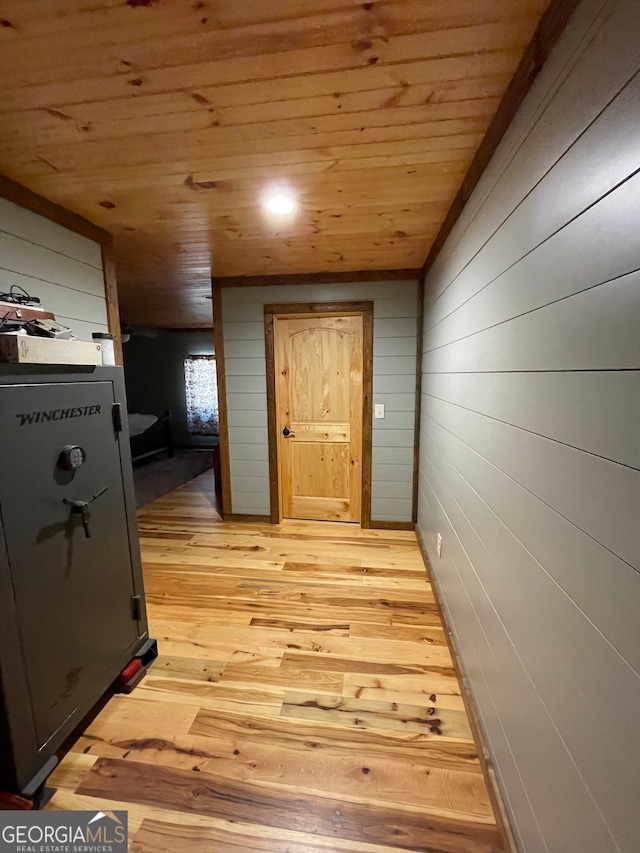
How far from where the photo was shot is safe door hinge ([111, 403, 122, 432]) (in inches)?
58.6

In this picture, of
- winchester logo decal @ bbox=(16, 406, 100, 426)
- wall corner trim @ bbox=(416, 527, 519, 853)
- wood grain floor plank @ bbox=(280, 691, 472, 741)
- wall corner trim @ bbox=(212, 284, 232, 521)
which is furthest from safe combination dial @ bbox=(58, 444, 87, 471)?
wall corner trim @ bbox=(212, 284, 232, 521)

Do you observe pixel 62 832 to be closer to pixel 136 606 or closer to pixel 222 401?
pixel 136 606

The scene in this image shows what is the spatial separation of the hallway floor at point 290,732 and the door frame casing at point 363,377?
968 millimetres

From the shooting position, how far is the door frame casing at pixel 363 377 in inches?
119

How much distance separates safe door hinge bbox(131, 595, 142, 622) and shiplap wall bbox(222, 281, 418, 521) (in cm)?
176

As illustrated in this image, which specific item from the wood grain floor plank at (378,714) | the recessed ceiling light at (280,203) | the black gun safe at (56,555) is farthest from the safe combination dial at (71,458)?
the recessed ceiling light at (280,203)

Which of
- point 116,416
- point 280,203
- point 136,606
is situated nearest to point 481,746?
point 136,606

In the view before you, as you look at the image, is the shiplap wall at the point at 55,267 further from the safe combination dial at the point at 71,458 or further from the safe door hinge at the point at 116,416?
the safe combination dial at the point at 71,458

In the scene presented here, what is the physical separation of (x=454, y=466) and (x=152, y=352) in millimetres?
6824

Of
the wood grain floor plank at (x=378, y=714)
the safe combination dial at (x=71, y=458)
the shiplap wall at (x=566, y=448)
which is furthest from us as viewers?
the wood grain floor plank at (x=378, y=714)

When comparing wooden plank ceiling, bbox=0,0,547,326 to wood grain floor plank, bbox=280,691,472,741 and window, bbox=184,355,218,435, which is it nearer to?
wood grain floor plank, bbox=280,691,472,741

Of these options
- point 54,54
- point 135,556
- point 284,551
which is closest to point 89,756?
point 135,556

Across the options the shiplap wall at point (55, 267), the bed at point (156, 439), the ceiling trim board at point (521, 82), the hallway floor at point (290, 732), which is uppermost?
the ceiling trim board at point (521, 82)

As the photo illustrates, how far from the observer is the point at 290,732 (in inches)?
54.6
